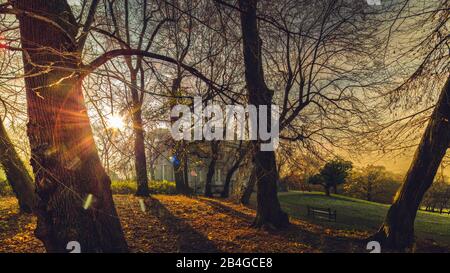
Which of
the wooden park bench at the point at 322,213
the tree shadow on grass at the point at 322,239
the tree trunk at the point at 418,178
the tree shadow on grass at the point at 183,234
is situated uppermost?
the tree trunk at the point at 418,178

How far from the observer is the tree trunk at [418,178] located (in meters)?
6.85

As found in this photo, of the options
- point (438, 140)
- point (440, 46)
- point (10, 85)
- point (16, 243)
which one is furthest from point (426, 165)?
point (16, 243)

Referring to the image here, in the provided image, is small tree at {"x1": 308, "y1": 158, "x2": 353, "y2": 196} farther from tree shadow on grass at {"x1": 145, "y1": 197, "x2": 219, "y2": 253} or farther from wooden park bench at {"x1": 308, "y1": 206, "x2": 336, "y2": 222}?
tree shadow on grass at {"x1": 145, "y1": 197, "x2": 219, "y2": 253}

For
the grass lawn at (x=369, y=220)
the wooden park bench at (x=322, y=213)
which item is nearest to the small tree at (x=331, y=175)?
the grass lawn at (x=369, y=220)

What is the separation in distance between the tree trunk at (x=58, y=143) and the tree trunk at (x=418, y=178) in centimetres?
717

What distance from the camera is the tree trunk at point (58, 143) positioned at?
15.3 feet

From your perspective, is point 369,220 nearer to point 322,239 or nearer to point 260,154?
point 322,239

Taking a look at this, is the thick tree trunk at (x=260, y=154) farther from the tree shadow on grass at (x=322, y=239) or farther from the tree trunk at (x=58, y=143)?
the tree trunk at (x=58, y=143)

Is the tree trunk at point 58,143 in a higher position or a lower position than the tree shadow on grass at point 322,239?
higher

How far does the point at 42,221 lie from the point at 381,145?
880 centimetres

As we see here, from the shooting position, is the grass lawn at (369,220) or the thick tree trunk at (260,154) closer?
the thick tree trunk at (260,154)

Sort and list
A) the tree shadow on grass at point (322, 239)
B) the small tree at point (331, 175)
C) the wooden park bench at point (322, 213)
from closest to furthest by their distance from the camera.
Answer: the tree shadow on grass at point (322, 239)
the wooden park bench at point (322, 213)
the small tree at point (331, 175)

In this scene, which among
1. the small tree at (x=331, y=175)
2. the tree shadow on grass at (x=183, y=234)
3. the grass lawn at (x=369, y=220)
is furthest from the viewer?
the small tree at (x=331, y=175)

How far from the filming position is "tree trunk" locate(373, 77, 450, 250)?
6.85 meters
